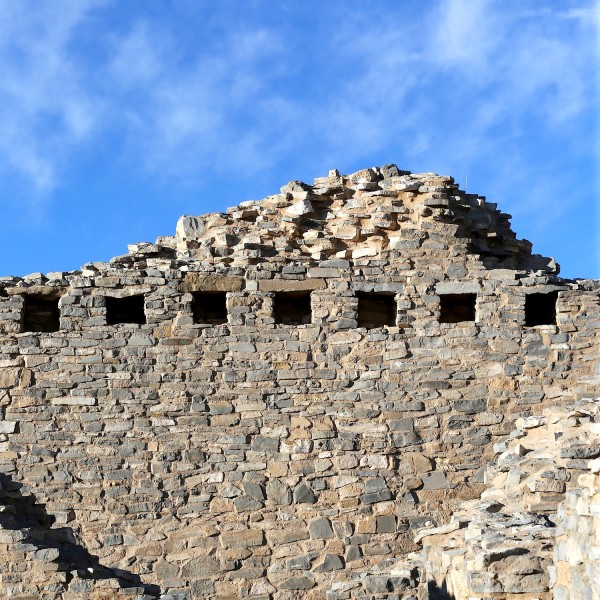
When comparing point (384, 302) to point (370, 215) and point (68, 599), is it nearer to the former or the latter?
point (370, 215)

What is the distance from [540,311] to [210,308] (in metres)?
3.98

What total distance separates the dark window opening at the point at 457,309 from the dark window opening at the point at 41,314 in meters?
4.55

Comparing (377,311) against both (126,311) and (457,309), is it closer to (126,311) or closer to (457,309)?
(457,309)

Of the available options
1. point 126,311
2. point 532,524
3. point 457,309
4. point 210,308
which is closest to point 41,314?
point 126,311

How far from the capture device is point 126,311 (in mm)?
17984

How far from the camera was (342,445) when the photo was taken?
55.5 feet

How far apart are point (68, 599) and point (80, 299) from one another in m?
3.96

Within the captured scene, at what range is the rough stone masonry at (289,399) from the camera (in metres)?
16.1

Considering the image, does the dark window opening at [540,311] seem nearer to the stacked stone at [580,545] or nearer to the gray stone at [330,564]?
the gray stone at [330,564]

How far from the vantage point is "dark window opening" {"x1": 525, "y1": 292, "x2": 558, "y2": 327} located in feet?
59.9

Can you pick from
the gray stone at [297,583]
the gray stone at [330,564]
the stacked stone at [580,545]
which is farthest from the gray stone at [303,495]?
the stacked stone at [580,545]

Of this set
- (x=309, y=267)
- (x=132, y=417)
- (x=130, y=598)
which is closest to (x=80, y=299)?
(x=132, y=417)

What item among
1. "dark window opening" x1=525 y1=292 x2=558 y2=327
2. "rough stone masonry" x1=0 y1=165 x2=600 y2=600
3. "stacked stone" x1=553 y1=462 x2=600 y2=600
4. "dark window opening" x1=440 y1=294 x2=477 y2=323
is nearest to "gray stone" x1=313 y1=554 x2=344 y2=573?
"rough stone masonry" x1=0 y1=165 x2=600 y2=600

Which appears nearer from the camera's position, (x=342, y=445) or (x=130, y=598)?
(x=130, y=598)
